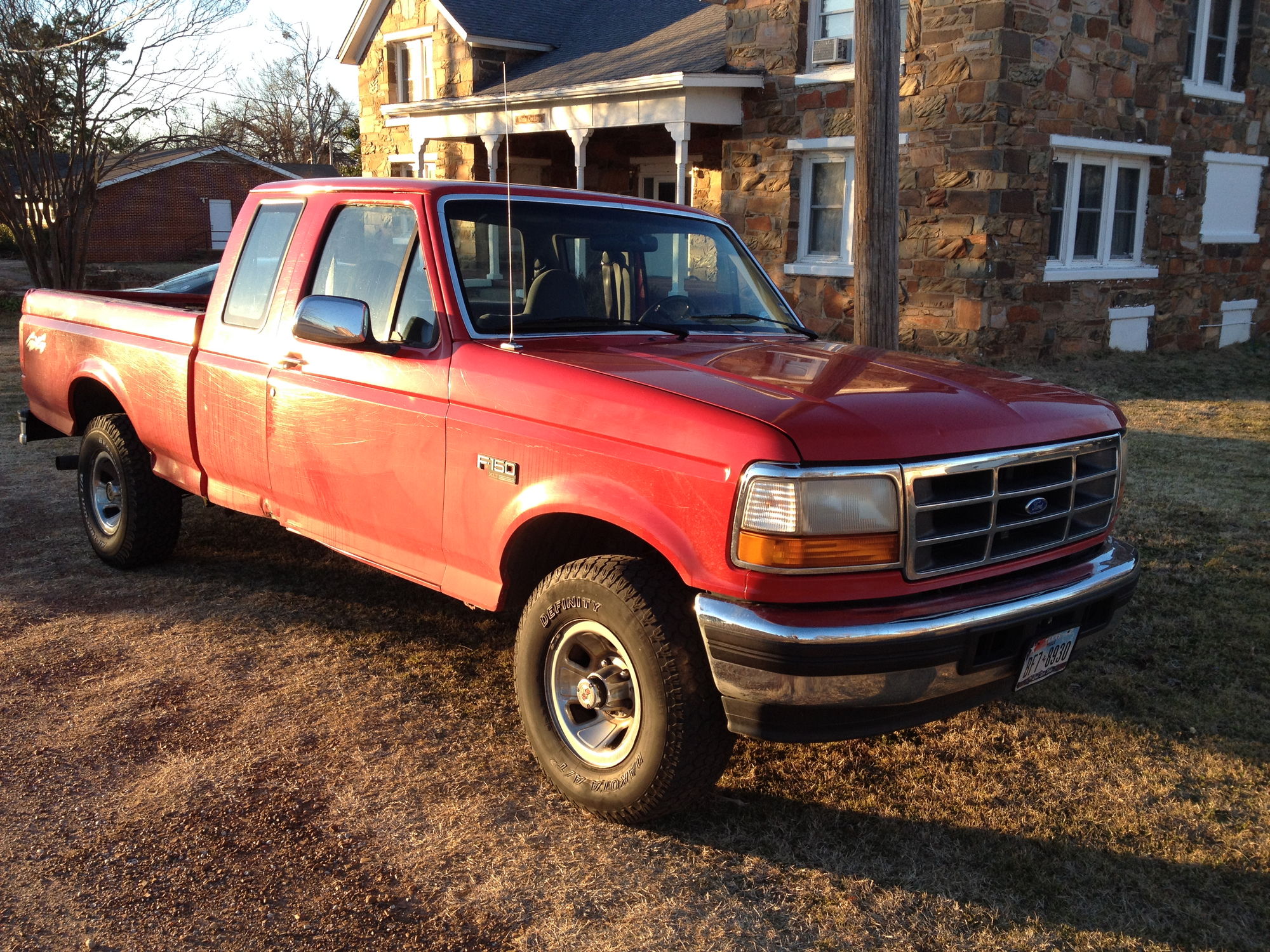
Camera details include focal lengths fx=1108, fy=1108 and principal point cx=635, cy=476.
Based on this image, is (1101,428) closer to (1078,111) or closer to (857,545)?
(857,545)

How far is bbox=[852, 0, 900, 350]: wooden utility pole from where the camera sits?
5941 mm

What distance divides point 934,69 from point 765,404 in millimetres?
11470

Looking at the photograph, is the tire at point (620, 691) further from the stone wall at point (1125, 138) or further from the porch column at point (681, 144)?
the porch column at point (681, 144)

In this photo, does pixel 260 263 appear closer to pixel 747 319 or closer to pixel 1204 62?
pixel 747 319

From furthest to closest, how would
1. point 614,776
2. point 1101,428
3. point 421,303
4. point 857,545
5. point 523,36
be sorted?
1. point 523,36
2. point 421,303
3. point 1101,428
4. point 614,776
5. point 857,545

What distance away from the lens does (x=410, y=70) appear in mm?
25000

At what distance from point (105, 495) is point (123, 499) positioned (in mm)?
460

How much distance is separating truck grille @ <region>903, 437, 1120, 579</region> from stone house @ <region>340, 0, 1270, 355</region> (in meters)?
9.93

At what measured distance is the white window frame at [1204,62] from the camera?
15.4 metres

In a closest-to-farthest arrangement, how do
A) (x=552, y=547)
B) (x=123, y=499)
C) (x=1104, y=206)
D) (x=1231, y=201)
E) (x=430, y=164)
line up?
(x=552, y=547) < (x=123, y=499) < (x=1104, y=206) < (x=1231, y=201) < (x=430, y=164)

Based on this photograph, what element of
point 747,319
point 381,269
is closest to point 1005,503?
point 747,319

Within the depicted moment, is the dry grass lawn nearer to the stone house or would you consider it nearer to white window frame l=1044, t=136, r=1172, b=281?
the stone house

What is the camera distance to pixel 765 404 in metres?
3.17

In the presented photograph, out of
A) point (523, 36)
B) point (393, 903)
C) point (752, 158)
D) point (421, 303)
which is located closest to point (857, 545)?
point (393, 903)
